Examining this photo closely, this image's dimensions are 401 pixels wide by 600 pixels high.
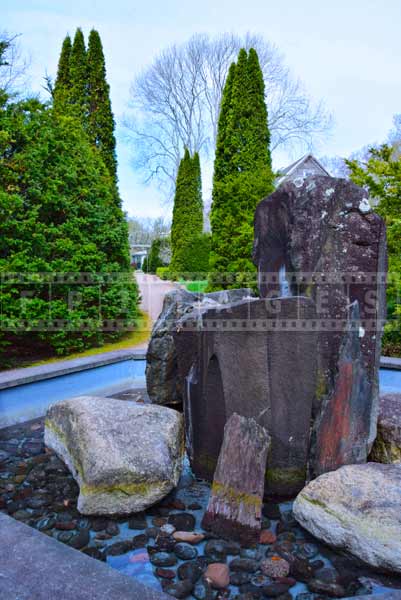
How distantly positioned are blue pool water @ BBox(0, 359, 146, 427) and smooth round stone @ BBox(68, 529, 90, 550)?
191 cm

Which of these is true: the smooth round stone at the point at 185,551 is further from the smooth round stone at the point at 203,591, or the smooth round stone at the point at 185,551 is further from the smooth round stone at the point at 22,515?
the smooth round stone at the point at 22,515

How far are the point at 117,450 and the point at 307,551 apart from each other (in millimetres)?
1021

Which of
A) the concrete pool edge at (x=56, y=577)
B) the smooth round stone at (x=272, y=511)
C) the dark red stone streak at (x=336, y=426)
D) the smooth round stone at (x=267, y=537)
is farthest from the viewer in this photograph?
the dark red stone streak at (x=336, y=426)

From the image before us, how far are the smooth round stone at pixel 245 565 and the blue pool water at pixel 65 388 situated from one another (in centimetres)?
254

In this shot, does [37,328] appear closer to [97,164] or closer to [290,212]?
[97,164]

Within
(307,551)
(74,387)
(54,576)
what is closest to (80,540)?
(54,576)

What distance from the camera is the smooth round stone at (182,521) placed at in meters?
2.14

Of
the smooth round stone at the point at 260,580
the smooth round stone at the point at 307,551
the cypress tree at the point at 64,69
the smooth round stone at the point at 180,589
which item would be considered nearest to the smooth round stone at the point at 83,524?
the smooth round stone at the point at 180,589

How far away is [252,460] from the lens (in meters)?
2.24

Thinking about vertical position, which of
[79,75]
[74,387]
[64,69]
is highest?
[64,69]

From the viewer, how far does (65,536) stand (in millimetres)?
2043

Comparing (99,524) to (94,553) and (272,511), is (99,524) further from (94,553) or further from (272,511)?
(272,511)

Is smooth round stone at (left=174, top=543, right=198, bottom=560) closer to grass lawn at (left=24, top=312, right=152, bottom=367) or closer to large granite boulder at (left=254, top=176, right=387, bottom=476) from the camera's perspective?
large granite boulder at (left=254, top=176, right=387, bottom=476)

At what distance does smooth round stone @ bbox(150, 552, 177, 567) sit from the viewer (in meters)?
1.84
